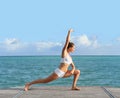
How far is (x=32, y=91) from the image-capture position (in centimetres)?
1349

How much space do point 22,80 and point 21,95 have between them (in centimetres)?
3564

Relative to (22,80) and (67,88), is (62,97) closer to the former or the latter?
(67,88)

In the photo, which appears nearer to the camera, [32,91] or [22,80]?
[32,91]

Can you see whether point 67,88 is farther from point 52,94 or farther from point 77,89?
point 52,94

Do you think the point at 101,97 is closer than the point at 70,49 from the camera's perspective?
Yes

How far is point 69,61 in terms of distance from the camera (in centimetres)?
1313

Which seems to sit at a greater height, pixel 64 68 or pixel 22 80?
pixel 64 68

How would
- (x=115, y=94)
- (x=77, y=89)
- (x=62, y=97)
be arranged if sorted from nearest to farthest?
1. (x=62, y=97)
2. (x=115, y=94)
3. (x=77, y=89)

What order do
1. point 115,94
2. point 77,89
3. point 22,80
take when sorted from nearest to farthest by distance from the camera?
point 115,94
point 77,89
point 22,80

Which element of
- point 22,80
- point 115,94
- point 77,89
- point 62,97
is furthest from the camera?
point 22,80

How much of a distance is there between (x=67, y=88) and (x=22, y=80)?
3389cm

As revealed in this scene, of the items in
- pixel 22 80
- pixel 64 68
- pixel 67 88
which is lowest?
pixel 22 80

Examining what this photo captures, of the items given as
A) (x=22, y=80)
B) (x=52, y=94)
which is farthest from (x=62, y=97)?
(x=22, y=80)

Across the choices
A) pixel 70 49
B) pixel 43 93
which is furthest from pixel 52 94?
pixel 70 49
